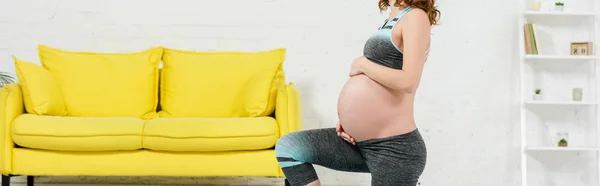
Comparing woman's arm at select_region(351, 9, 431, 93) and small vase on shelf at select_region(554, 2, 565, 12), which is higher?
small vase on shelf at select_region(554, 2, 565, 12)

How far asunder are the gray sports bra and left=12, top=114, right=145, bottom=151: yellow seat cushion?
1726mm

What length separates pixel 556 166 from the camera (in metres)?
4.75

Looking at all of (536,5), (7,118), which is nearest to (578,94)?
(536,5)

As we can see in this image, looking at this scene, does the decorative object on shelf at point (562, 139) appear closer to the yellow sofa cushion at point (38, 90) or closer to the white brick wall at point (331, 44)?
the white brick wall at point (331, 44)

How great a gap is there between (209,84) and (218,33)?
0.64 m

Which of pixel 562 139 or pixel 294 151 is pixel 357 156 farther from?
pixel 562 139

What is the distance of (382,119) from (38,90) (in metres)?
2.27

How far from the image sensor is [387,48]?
2.11 meters

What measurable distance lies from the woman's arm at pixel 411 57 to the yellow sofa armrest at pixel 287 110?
61.5 inches

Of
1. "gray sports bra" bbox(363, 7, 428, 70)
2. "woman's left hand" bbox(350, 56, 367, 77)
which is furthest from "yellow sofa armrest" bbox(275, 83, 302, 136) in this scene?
"gray sports bra" bbox(363, 7, 428, 70)

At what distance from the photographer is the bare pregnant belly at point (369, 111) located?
214 centimetres

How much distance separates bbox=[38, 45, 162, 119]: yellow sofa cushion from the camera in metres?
4.00

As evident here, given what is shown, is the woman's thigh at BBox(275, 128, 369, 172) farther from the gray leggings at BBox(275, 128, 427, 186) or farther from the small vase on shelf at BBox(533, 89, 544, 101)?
the small vase on shelf at BBox(533, 89, 544, 101)

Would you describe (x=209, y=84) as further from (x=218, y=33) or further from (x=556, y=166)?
(x=556, y=166)
